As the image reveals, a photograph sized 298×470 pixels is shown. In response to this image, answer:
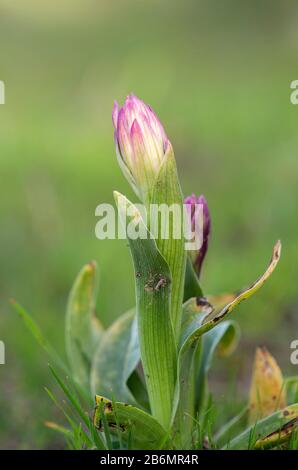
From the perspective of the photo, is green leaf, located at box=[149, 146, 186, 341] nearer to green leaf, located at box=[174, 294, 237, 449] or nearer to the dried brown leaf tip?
green leaf, located at box=[174, 294, 237, 449]

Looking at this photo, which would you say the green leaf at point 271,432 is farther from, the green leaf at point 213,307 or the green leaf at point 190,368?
the green leaf at point 213,307

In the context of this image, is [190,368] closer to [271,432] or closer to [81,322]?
[271,432]

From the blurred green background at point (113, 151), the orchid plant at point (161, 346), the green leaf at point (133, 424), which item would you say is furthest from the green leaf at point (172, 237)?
the blurred green background at point (113, 151)

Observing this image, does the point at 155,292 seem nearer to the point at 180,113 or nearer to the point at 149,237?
the point at 149,237

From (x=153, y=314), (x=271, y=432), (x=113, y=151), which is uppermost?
(x=113, y=151)

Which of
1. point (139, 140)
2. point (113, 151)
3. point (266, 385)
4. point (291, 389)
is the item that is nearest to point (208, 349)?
point (266, 385)

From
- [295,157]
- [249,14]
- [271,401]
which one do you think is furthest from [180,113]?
[271,401]

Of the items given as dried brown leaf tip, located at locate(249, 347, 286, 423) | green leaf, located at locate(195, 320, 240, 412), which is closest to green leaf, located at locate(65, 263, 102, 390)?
green leaf, located at locate(195, 320, 240, 412)
